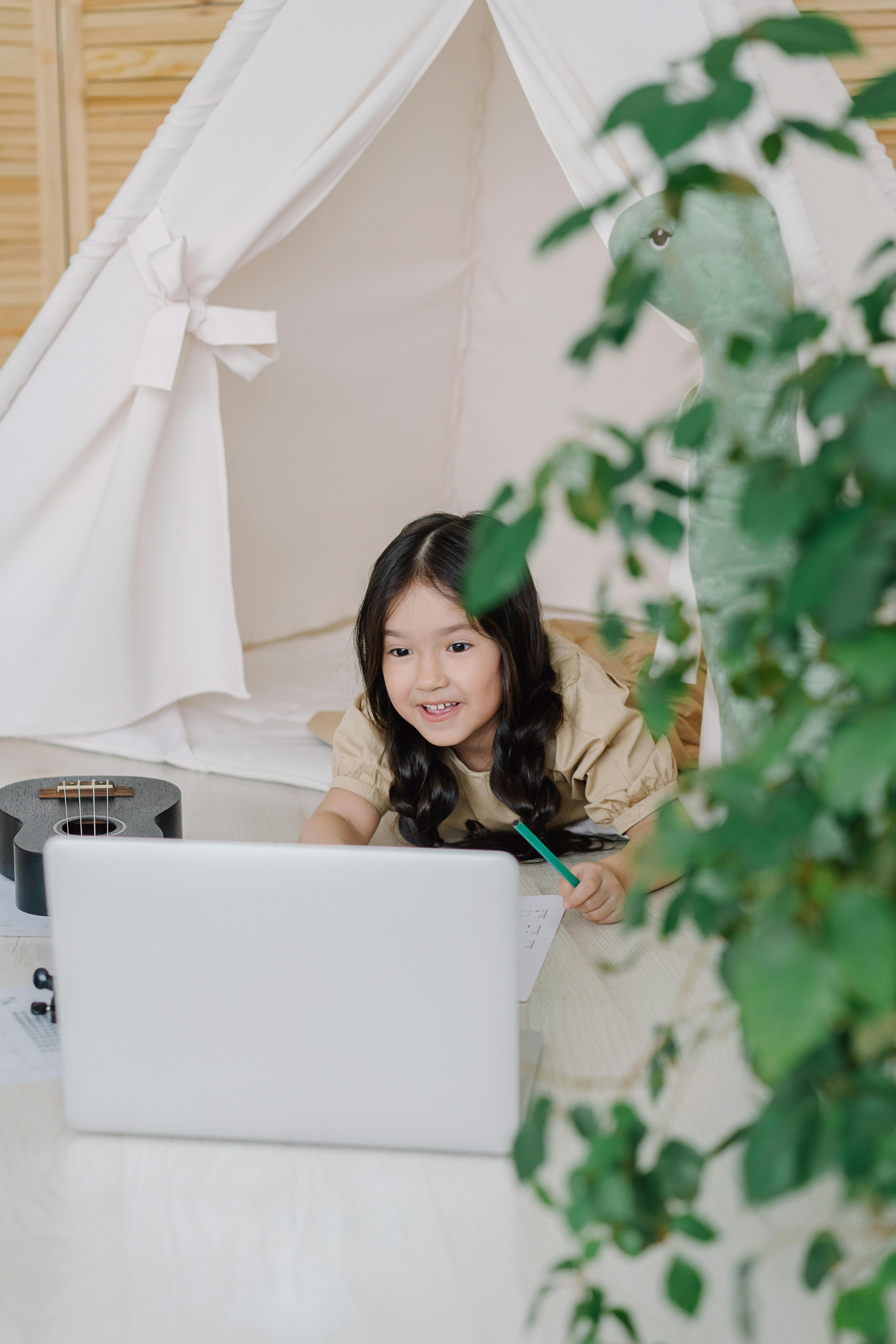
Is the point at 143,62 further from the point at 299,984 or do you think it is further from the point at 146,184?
the point at 299,984

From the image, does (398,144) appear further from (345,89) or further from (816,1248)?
(816,1248)

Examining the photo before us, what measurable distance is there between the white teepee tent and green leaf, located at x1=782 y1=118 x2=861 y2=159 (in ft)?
3.70

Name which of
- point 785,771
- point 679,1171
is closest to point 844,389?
point 785,771

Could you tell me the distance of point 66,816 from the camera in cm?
131

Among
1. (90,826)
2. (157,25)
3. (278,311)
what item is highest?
(157,25)

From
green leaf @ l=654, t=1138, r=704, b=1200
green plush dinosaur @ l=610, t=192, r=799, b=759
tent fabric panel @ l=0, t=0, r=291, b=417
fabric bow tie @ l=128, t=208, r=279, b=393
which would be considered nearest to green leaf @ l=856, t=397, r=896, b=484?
green leaf @ l=654, t=1138, r=704, b=1200

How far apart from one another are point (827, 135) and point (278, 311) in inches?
76.2

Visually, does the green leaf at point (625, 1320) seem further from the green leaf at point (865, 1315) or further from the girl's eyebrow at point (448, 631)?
the girl's eyebrow at point (448, 631)

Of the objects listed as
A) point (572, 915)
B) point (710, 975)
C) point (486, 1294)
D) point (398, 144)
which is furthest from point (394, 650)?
point (398, 144)

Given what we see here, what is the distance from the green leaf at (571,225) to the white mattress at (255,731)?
4.55 ft

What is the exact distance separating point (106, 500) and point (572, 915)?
3.28ft

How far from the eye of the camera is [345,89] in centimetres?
172

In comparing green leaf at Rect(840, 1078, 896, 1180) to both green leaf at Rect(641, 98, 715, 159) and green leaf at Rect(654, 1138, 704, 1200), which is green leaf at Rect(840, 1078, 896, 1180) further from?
green leaf at Rect(641, 98, 715, 159)

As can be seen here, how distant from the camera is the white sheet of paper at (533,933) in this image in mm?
1078
